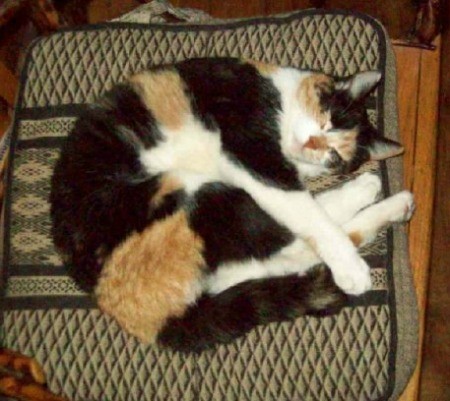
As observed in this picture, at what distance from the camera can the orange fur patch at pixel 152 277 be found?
1.12 meters

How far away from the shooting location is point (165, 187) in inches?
48.1

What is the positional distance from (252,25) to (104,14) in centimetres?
85

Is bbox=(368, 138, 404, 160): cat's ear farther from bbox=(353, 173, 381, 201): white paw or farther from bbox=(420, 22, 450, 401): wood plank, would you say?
bbox=(420, 22, 450, 401): wood plank

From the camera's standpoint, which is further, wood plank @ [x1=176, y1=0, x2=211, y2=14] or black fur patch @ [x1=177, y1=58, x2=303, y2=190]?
wood plank @ [x1=176, y1=0, x2=211, y2=14]

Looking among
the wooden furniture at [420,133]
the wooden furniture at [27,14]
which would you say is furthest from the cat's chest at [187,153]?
the wooden furniture at [420,133]

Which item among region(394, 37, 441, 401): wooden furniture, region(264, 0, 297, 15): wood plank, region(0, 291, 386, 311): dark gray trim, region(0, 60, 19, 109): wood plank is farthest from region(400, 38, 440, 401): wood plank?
region(0, 60, 19, 109): wood plank

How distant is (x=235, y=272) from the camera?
1.22 meters

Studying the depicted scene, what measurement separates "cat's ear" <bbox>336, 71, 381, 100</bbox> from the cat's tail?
0.42m

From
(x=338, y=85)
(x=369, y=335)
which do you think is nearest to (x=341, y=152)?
(x=338, y=85)

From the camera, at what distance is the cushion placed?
3.97 feet

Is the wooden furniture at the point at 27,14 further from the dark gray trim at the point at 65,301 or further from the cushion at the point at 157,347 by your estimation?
the dark gray trim at the point at 65,301

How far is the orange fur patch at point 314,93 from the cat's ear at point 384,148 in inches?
4.5

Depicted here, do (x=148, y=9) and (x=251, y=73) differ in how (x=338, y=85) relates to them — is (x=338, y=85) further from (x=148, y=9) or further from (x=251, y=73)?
(x=148, y=9)

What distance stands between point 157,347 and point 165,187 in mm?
337
